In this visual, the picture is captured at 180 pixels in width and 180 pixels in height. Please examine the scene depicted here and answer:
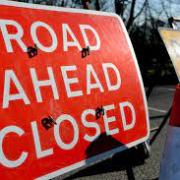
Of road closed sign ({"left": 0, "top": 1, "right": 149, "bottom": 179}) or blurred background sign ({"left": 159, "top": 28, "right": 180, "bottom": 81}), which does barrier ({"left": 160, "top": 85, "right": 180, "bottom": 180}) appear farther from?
road closed sign ({"left": 0, "top": 1, "right": 149, "bottom": 179})

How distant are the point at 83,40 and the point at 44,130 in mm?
434

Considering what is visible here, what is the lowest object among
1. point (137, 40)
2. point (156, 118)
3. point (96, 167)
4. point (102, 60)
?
point (137, 40)

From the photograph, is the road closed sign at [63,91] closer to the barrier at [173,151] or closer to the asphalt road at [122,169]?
the barrier at [173,151]

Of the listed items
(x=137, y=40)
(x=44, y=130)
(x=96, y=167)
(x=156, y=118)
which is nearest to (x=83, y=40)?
(x=44, y=130)

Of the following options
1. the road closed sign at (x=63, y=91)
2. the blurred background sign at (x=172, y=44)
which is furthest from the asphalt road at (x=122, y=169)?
the road closed sign at (x=63, y=91)

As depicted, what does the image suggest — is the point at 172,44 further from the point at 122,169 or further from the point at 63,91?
the point at 122,169

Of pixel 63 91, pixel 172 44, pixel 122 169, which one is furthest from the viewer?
pixel 122 169

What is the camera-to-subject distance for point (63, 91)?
5.53 feet

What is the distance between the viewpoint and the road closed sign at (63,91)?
5.03 ft

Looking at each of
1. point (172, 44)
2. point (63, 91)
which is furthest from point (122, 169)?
point (63, 91)

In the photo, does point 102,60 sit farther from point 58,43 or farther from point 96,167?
point 96,167

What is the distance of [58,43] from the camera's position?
172 centimetres

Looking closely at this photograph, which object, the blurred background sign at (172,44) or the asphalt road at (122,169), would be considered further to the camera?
the asphalt road at (122,169)

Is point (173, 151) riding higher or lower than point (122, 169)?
higher
